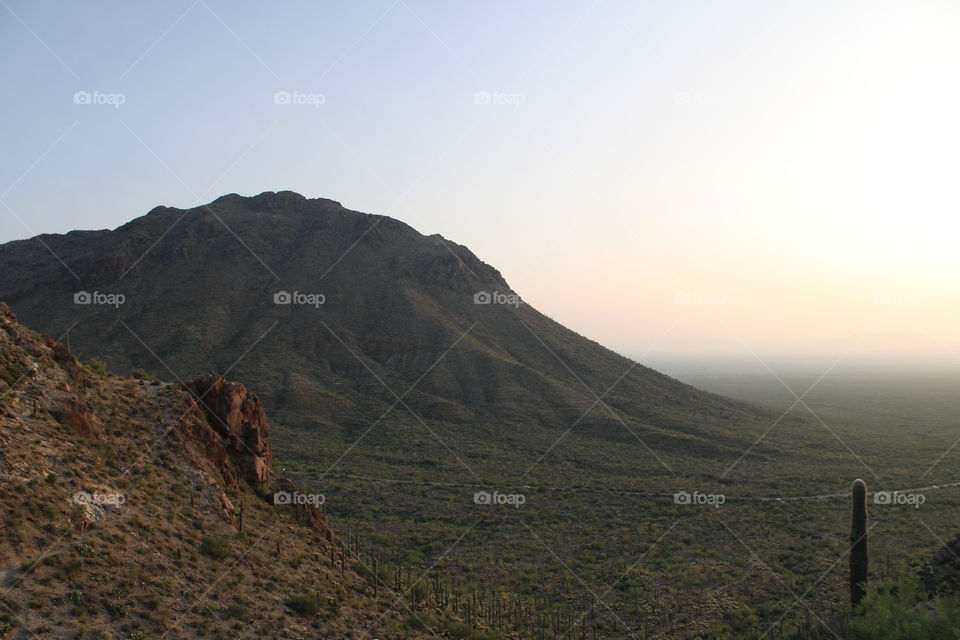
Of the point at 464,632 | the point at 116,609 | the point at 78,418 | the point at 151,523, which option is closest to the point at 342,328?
the point at 78,418

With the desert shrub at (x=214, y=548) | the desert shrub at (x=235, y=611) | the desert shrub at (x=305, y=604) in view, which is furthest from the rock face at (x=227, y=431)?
the desert shrub at (x=235, y=611)

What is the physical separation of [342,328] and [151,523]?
61.3m

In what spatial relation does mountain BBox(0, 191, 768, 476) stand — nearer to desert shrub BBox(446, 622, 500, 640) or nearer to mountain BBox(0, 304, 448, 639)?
desert shrub BBox(446, 622, 500, 640)

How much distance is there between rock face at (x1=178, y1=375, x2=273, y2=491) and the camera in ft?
62.1

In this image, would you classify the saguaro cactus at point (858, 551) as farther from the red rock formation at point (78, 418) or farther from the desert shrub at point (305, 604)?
the red rock formation at point (78, 418)

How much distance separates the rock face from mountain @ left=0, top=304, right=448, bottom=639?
46 mm

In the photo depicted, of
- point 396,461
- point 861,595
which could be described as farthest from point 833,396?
point 861,595

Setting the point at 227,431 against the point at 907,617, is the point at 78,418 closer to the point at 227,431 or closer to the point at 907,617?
the point at 227,431

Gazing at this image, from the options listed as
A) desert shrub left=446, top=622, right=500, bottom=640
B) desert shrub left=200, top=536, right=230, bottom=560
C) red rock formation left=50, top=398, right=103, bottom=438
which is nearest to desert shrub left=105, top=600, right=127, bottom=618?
desert shrub left=200, top=536, right=230, bottom=560

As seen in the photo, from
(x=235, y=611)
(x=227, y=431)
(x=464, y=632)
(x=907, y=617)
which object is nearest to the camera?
(x=235, y=611)

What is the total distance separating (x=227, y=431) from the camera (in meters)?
20.2

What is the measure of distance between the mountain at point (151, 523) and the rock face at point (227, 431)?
0.05 meters

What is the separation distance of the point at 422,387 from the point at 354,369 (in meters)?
8.52

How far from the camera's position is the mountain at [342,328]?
2346 inches
